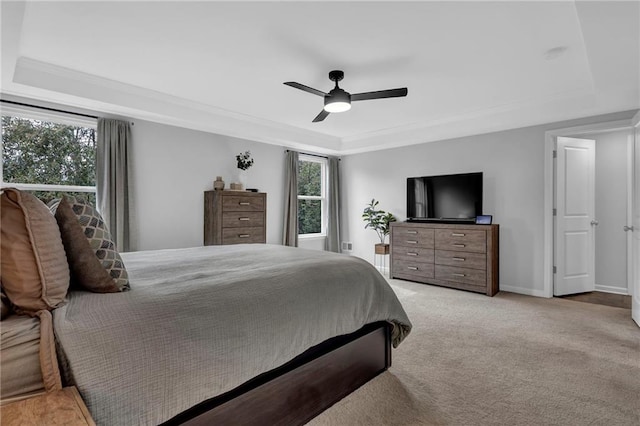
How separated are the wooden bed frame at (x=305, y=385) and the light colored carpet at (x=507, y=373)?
0.30 feet

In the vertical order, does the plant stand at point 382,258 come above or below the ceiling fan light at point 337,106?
below

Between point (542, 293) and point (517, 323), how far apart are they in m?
1.42

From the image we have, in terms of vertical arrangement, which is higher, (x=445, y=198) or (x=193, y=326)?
(x=445, y=198)

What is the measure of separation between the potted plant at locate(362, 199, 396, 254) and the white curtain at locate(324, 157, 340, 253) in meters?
0.62

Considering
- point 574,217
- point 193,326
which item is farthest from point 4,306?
point 574,217

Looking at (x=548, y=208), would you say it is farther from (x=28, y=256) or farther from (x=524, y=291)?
(x=28, y=256)

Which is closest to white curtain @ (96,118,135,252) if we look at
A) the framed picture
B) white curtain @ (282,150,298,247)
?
white curtain @ (282,150,298,247)

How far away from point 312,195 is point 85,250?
5.20 m

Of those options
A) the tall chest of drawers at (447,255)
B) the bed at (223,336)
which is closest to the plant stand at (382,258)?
the tall chest of drawers at (447,255)

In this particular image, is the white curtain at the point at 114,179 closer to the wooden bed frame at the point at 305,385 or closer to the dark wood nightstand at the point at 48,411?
the wooden bed frame at the point at 305,385

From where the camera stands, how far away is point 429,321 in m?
3.35

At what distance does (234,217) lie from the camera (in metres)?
4.50

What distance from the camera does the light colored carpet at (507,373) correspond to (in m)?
1.82

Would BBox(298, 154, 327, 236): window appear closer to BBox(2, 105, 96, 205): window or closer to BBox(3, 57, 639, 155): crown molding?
BBox(3, 57, 639, 155): crown molding
